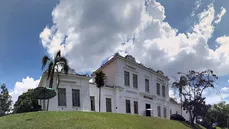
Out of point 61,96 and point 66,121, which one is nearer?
point 66,121

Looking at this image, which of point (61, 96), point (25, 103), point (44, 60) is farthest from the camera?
point (25, 103)

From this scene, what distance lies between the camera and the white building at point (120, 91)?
26078 millimetres

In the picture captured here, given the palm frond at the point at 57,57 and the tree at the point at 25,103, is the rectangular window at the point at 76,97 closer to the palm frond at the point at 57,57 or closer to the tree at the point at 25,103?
the palm frond at the point at 57,57

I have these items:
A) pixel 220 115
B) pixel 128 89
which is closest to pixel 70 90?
pixel 128 89

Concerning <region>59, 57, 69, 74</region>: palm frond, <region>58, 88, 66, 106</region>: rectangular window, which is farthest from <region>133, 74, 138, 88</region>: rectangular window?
<region>59, 57, 69, 74</region>: palm frond

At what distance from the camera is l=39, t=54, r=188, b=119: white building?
2608 centimetres

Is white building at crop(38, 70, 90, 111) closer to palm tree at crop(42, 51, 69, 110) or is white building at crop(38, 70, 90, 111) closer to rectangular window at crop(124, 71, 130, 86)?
palm tree at crop(42, 51, 69, 110)

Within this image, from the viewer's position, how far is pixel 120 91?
31.0m

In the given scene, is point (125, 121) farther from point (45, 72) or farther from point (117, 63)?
point (117, 63)

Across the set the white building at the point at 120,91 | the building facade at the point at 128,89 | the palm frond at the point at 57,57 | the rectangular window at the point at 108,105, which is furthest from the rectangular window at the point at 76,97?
the rectangular window at the point at 108,105

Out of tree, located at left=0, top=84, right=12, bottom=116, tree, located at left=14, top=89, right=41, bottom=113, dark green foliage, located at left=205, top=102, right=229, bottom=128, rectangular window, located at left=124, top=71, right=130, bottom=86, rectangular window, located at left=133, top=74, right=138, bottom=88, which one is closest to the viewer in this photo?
rectangular window, located at left=124, top=71, right=130, bottom=86

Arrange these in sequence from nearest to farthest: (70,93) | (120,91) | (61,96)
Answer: (61,96), (70,93), (120,91)

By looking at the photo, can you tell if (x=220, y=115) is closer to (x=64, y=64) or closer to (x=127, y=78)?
(x=127, y=78)

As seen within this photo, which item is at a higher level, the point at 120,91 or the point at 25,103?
the point at 120,91
